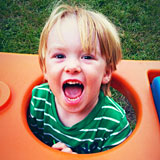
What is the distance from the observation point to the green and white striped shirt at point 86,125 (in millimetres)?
782

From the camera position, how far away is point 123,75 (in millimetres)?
888

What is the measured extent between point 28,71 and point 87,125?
1.00ft

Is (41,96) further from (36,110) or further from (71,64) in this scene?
(71,64)

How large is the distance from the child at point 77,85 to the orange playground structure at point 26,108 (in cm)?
7

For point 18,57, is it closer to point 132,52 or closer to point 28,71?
point 28,71

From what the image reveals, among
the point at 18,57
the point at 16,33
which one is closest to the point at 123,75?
the point at 18,57

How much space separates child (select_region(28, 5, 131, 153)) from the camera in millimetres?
641

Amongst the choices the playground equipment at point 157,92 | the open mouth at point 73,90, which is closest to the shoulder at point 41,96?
the open mouth at point 73,90

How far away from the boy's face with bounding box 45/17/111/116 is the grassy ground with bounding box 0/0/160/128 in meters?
0.82

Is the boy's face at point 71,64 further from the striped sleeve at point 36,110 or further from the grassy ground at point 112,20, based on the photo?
the grassy ground at point 112,20

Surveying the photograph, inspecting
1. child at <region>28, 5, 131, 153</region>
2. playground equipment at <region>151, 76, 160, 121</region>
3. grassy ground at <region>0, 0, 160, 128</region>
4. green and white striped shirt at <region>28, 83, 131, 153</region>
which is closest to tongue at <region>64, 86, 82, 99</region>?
child at <region>28, 5, 131, 153</region>

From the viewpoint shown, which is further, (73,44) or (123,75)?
(123,75)

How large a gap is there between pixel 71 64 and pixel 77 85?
0.13 meters

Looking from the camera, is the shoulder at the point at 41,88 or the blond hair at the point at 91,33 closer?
the blond hair at the point at 91,33
